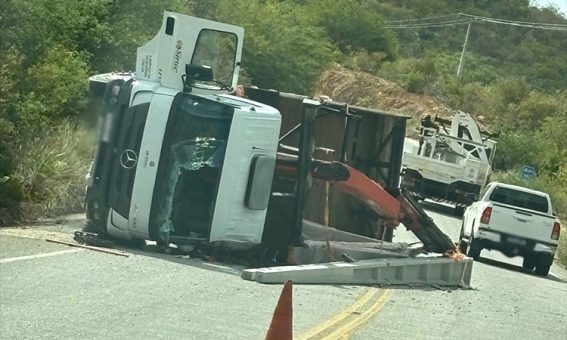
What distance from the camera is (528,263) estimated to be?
2420 cm

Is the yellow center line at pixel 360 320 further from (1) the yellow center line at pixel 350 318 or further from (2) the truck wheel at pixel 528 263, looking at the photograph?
(2) the truck wheel at pixel 528 263

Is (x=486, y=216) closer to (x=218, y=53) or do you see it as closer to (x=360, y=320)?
(x=218, y=53)

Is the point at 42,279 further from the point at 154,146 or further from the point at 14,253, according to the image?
the point at 154,146

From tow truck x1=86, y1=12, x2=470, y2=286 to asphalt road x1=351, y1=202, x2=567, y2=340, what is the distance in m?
2.06

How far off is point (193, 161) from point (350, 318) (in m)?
3.68

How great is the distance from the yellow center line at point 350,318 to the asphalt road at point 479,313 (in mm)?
114

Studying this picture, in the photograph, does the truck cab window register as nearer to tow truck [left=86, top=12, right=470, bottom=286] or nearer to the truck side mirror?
tow truck [left=86, top=12, right=470, bottom=286]

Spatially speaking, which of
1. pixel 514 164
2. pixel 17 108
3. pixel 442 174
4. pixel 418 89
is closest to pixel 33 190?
pixel 17 108

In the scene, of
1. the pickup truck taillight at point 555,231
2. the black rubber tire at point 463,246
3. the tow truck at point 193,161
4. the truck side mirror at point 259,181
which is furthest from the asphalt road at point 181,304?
the black rubber tire at point 463,246

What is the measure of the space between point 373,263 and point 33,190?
694cm

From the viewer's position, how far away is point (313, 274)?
1404 centimetres

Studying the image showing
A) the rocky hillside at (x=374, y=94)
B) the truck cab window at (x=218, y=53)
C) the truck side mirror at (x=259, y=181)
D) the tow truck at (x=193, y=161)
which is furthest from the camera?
the rocky hillside at (x=374, y=94)

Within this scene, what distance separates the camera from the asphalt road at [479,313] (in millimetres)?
11562

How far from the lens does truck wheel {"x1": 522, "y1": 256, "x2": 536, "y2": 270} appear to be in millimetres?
23913
